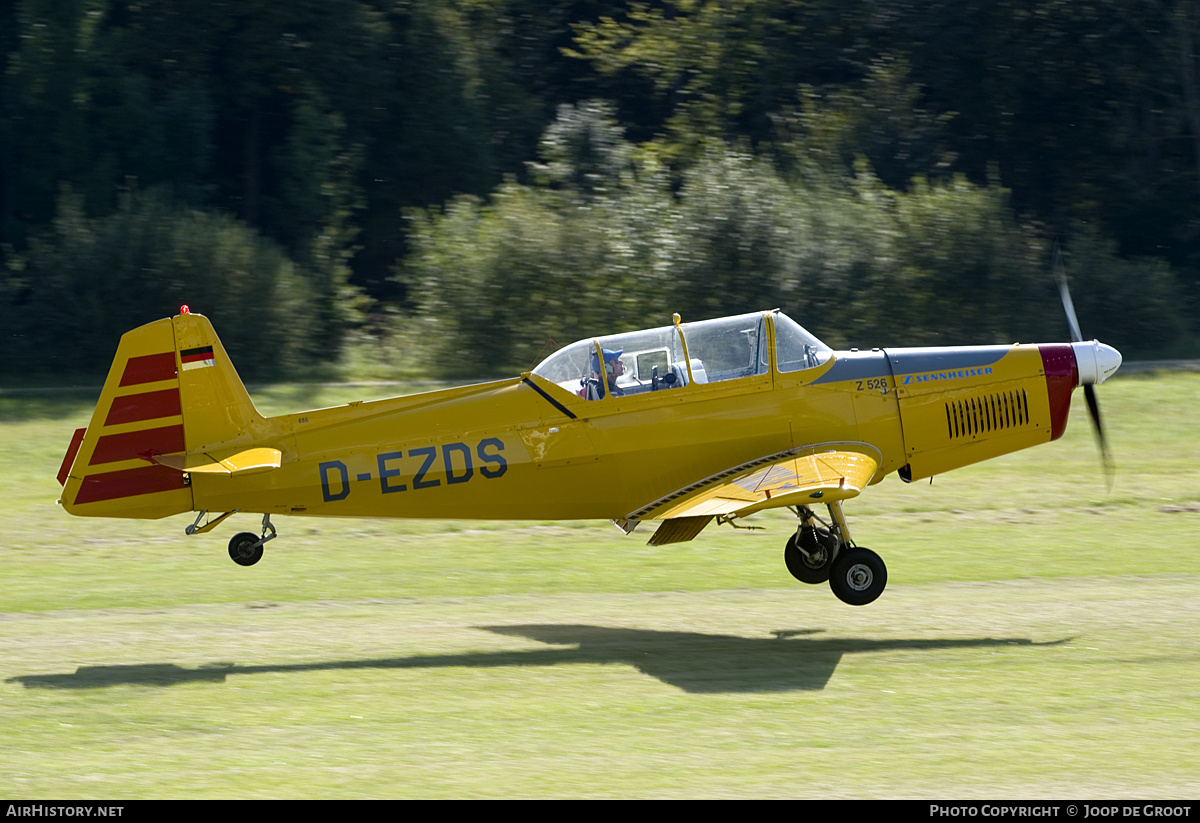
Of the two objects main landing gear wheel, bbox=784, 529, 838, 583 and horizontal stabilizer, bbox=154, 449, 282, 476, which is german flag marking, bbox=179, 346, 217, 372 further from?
main landing gear wheel, bbox=784, 529, 838, 583

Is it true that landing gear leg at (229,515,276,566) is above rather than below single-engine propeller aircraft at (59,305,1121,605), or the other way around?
below

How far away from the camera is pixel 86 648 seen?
36.0ft

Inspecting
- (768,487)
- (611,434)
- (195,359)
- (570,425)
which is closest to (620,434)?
(611,434)

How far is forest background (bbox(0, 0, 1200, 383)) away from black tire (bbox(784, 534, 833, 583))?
51.7 ft

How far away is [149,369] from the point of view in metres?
11.1

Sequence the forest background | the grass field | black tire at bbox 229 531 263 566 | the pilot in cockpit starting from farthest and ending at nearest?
the forest background → the pilot in cockpit → black tire at bbox 229 531 263 566 → the grass field

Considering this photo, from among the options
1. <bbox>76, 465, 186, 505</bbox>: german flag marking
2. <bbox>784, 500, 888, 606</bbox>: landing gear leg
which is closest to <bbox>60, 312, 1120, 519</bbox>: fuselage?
<bbox>76, 465, 186, 505</bbox>: german flag marking

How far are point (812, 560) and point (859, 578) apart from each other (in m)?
1.11

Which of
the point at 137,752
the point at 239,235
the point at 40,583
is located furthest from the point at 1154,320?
the point at 137,752

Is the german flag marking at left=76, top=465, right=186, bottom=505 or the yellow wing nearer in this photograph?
the yellow wing

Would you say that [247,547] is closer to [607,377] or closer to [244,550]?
[244,550]

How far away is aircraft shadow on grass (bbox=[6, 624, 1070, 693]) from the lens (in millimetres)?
9859

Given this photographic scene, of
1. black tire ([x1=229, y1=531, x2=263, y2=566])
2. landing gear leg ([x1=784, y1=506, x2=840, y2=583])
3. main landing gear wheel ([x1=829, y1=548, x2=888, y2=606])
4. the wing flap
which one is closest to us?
the wing flap

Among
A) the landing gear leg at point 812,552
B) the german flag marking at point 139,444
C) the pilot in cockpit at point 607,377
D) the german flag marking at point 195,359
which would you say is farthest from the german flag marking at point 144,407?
the landing gear leg at point 812,552
